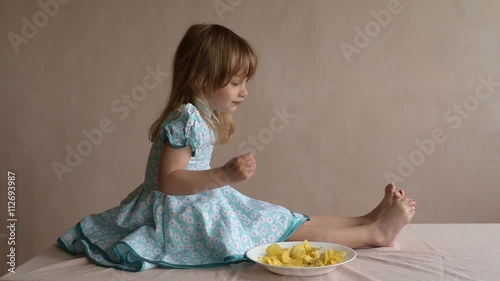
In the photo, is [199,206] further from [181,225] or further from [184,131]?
[184,131]

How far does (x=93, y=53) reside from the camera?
2.96m

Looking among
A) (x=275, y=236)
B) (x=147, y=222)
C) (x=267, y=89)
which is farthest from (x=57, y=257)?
(x=267, y=89)

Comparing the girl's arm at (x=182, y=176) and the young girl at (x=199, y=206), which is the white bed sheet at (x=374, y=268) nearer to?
the young girl at (x=199, y=206)

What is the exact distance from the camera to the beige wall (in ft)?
9.34

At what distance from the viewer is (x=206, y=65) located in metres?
1.84

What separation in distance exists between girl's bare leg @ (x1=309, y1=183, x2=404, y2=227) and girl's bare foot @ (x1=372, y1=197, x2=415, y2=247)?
4 cm

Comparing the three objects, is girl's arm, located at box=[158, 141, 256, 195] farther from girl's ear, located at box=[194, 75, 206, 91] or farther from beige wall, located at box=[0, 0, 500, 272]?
beige wall, located at box=[0, 0, 500, 272]

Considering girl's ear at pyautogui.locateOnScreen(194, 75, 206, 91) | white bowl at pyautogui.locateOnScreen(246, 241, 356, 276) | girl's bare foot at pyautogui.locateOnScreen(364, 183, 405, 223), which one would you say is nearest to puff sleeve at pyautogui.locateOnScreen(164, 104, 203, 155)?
girl's ear at pyautogui.locateOnScreen(194, 75, 206, 91)

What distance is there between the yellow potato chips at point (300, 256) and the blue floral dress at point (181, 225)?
82mm

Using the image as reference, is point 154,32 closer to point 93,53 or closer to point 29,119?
point 93,53

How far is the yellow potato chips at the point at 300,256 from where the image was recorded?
5.16 ft

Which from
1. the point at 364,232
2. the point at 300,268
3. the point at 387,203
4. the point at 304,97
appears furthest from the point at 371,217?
the point at 304,97

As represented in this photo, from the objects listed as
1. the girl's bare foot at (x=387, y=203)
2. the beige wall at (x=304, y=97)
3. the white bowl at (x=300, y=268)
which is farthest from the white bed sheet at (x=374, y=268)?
the beige wall at (x=304, y=97)

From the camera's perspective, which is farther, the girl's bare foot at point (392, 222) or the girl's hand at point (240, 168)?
the girl's bare foot at point (392, 222)
